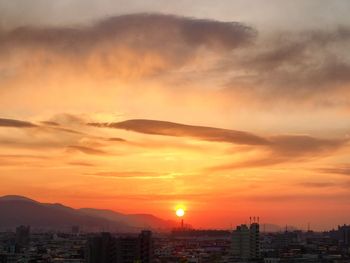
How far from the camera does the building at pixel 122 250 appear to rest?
Result: 181ft

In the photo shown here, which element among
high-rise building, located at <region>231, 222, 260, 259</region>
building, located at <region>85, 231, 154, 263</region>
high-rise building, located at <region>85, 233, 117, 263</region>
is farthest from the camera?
high-rise building, located at <region>231, 222, 260, 259</region>

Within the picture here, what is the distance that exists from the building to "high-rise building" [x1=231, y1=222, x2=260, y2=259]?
71.7ft

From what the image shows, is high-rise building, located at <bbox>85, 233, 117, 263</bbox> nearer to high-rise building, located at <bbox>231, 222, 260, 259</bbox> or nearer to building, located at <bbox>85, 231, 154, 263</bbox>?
building, located at <bbox>85, 231, 154, 263</bbox>

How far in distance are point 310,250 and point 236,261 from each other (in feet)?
111

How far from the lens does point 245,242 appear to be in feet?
255

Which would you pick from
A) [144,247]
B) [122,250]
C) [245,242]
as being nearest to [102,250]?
[122,250]

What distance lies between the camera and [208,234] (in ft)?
627

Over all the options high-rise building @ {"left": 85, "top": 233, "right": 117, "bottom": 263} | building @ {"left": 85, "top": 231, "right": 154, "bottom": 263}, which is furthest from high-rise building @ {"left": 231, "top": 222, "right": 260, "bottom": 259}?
high-rise building @ {"left": 85, "top": 233, "right": 117, "bottom": 263}

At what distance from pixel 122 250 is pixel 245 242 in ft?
85.5

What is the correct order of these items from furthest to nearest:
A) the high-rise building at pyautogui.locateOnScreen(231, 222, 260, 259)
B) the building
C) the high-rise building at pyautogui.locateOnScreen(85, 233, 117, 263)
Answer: the high-rise building at pyautogui.locateOnScreen(231, 222, 260, 259)
the high-rise building at pyautogui.locateOnScreen(85, 233, 117, 263)
the building

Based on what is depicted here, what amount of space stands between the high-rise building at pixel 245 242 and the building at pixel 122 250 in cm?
2185

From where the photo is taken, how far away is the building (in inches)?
2169

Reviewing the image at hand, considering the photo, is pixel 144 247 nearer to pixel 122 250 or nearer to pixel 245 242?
pixel 122 250

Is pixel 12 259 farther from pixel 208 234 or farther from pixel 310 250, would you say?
pixel 208 234
